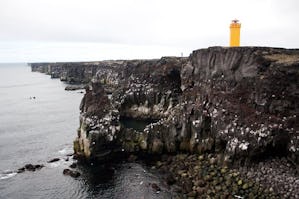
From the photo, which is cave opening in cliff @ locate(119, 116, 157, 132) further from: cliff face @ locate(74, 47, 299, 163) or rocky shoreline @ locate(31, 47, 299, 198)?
rocky shoreline @ locate(31, 47, 299, 198)

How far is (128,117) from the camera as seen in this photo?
351 feet

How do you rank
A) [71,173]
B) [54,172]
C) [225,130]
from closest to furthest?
[71,173] < [225,130] < [54,172]

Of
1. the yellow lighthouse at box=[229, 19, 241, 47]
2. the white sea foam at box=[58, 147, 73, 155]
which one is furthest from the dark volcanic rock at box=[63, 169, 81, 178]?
the yellow lighthouse at box=[229, 19, 241, 47]

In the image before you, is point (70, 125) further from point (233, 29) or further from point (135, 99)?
point (233, 29)

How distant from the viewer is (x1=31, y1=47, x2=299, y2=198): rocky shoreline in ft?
177

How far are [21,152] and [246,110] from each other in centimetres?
4540

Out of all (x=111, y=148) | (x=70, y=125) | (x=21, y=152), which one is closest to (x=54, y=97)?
(x=70, y=125)

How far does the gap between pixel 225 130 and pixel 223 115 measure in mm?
3201

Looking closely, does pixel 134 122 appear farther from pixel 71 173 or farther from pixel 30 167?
pixel 71 173

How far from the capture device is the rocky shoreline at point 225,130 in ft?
177

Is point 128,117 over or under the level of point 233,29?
under

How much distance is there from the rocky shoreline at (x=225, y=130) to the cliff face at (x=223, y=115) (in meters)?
0.15

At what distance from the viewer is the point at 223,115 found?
65.5 meters

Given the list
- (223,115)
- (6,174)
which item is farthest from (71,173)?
(223,115)
